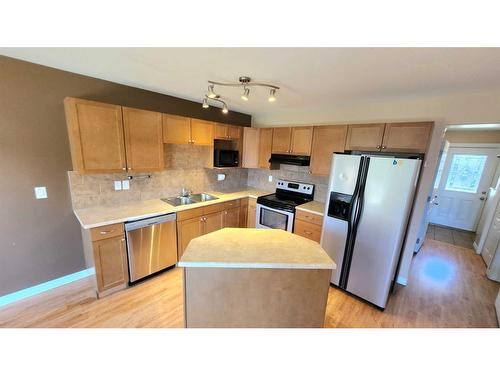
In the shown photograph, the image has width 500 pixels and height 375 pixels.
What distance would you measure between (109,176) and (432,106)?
3.79m

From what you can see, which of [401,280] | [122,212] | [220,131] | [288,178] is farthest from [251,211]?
[401,280]

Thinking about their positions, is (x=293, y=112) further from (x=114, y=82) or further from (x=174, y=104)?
A: (x=114, y=82)

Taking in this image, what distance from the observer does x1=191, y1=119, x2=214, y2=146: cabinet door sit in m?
2.62

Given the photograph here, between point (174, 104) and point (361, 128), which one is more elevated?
point (174, 104)

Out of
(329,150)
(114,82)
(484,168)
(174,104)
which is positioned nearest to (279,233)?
(329,150)

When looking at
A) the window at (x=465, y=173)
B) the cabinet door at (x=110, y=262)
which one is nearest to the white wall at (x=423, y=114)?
the cabinet door at (x=110, y=262)

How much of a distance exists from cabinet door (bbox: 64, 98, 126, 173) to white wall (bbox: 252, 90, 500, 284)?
2687 mm

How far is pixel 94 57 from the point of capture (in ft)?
4.98

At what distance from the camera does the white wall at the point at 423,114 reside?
189 centimetres

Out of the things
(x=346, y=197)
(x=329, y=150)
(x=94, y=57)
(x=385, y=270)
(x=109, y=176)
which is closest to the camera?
(x=94, y=57)

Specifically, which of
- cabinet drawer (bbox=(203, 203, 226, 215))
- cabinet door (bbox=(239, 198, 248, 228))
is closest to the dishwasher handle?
cabinet drawer (bbox=(203, 203, 226, 215))

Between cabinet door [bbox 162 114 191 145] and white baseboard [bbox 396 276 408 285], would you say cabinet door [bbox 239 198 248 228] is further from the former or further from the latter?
white baseboard [bbox 396 276 408 285]

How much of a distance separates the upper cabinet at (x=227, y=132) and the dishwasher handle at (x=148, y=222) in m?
1.36

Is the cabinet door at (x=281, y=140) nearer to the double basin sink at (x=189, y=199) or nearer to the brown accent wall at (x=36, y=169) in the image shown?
the double basin sink at (x=189, y=199)
